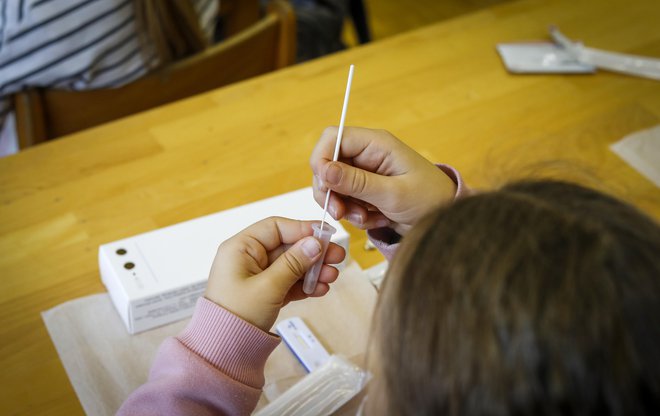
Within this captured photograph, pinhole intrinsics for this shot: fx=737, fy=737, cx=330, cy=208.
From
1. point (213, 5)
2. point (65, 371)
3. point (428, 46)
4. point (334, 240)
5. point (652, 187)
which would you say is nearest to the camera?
point (65, 371)

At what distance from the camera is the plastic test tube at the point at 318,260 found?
71cm

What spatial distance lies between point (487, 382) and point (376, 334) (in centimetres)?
11

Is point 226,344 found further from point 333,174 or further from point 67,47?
point 67,47

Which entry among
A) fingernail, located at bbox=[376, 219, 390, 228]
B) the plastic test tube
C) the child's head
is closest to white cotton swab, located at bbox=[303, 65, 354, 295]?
the plastic test tube

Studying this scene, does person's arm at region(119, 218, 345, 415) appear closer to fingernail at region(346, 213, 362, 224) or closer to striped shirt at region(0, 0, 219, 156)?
fingernail at region(346, 213, 362, 224)

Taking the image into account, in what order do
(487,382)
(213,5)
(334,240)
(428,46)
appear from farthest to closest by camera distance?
(213,5) < (428,46) < (334,240) < (487,382)

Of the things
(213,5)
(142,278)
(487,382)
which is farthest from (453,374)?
(213,5)

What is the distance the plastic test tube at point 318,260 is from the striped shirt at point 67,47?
593mm

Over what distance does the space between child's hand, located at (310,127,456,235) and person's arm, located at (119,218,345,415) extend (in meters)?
0.10

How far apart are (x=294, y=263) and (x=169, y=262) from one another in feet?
0.71

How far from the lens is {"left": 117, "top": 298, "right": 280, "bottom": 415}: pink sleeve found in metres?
0.64

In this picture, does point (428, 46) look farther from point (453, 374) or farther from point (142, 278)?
point (453, 374)

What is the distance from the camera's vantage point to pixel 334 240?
88 cm

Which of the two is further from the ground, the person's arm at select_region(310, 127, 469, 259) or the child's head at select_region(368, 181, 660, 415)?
the child's head at select_region(368, 181, 660, 415)
